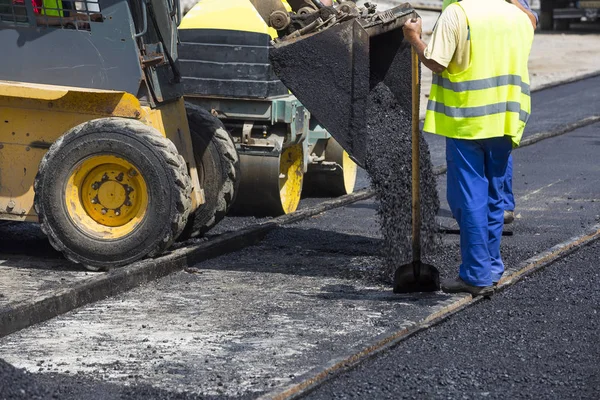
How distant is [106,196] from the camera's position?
7738 millimetres

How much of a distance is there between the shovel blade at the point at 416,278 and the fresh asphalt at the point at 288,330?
15 cm

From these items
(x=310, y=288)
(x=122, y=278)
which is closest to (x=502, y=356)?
(x=310, y=288)

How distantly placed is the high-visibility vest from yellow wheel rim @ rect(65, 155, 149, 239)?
6.74ft

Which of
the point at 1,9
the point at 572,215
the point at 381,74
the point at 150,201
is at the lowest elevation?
the point at 572,215

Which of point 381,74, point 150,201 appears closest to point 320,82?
point 381,74

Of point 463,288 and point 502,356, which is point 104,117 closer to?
point 463,288

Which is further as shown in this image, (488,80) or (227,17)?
(227,17)

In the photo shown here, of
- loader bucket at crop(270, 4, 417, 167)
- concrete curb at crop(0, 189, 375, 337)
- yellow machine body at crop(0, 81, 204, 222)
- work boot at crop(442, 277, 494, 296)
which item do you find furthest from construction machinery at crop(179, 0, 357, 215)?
A: work boot at crop(442, 277, 494, 296)

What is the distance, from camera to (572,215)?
31.0ft

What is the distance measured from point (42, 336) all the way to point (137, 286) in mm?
1183

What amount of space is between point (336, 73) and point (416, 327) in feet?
5.84

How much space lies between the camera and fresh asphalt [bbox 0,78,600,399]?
5.29m

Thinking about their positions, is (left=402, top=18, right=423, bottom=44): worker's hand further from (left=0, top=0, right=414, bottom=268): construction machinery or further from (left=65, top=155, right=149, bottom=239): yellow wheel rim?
(left=65, top=155, right=149, bottom=239): yellow wheel rim

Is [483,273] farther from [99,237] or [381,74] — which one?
[99,237]
